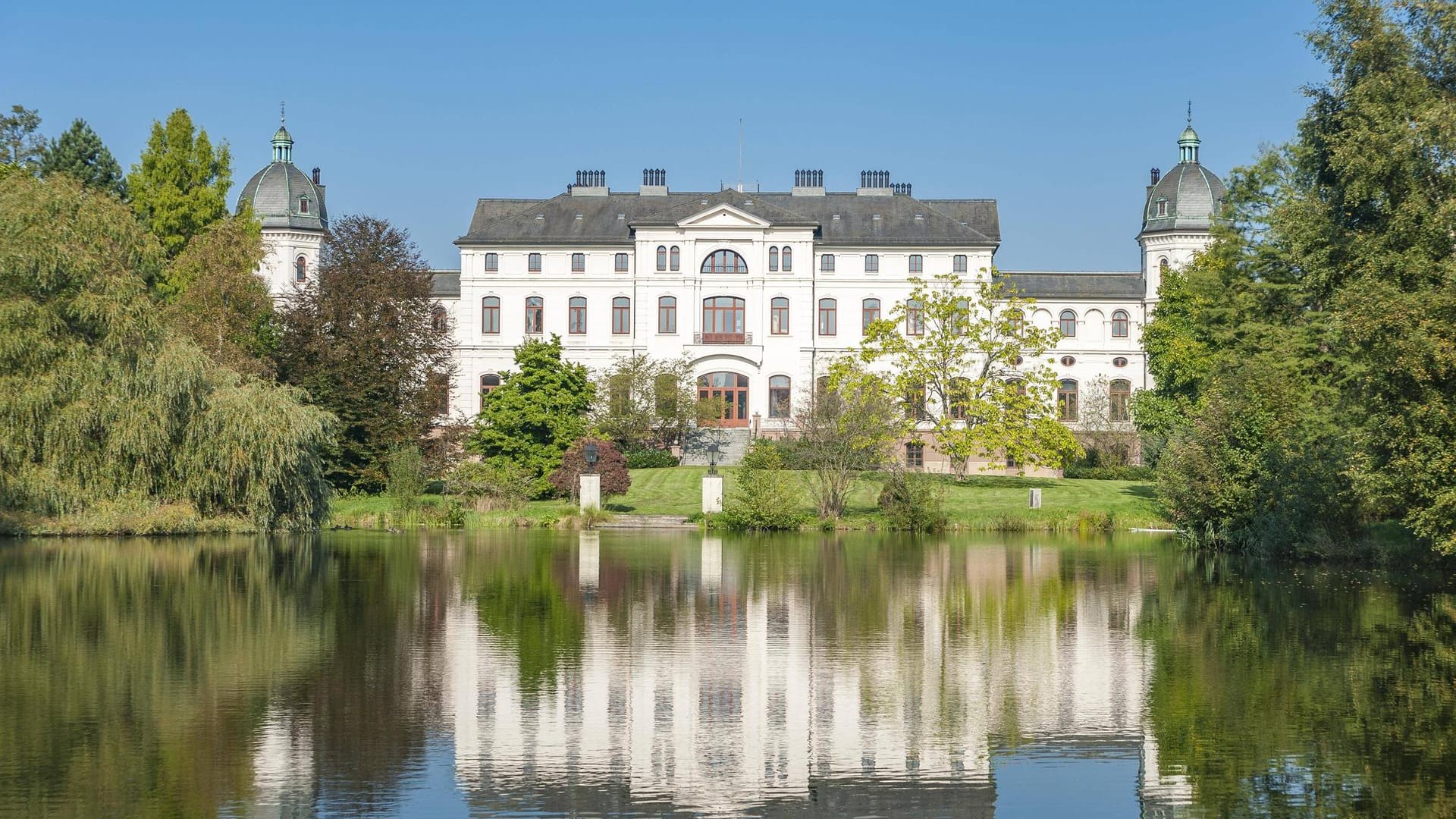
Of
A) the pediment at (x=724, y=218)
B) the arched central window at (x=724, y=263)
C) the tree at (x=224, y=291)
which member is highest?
the pediment at (x=724, y=218)

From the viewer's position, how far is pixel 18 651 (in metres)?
14.8

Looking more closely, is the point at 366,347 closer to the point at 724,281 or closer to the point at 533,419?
the point at 533,419

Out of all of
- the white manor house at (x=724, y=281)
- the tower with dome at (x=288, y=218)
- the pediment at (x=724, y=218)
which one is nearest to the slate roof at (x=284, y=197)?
the tower with dome at (x=288, y=218)

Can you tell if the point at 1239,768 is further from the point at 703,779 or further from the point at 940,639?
the point at 940,639

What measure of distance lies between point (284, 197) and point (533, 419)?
33.1 metres

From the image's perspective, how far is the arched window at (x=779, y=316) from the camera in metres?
67.2

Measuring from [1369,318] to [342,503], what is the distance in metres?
29.7

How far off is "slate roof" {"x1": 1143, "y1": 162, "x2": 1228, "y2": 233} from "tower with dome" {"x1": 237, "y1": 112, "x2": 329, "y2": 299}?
41.5m

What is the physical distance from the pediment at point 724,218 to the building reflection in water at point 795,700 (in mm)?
45532

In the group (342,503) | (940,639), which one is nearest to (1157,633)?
(940,639)

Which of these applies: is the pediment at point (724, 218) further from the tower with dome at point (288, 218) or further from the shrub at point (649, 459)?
the tower with dome at point (288, 218)

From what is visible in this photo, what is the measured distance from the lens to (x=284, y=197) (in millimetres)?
74188

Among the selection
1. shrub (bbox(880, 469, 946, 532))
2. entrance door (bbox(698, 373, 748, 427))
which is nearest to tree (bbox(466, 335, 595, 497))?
shrub (bbox(880, 469, 946, 532))

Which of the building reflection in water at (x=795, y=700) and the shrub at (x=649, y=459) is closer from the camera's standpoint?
the building reflection in water at (x=795, y=700)
